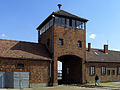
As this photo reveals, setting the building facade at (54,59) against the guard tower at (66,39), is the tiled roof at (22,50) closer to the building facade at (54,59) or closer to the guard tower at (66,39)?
the building facade at (54,59)

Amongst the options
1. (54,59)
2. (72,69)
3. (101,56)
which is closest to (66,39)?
(54,59)

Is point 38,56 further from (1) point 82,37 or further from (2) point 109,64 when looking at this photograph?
(2) point 109,64

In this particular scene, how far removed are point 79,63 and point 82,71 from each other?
1.48 metres

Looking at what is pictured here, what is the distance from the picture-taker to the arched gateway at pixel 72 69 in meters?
27.8

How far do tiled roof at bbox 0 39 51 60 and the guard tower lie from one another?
1305 millimetres

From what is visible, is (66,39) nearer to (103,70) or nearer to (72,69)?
(72,69)

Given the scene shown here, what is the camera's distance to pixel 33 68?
75.5 ft

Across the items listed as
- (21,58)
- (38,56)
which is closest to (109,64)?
(38,56)

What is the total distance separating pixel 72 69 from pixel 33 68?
30.2 feet

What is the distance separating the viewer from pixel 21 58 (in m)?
22.2

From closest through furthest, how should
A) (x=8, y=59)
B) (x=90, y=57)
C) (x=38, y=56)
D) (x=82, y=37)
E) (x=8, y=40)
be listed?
(x=8, y=59)
(x=38, y=56)
(x=8, y=40)
(x=82, y=37)
(x=90, y=57)

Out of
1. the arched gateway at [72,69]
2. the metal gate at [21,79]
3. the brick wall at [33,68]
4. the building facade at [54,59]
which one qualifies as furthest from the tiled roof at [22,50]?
the arched gateway at [72,69]

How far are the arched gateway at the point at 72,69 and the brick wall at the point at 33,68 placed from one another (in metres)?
6.14

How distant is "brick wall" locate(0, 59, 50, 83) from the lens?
21.5 m
